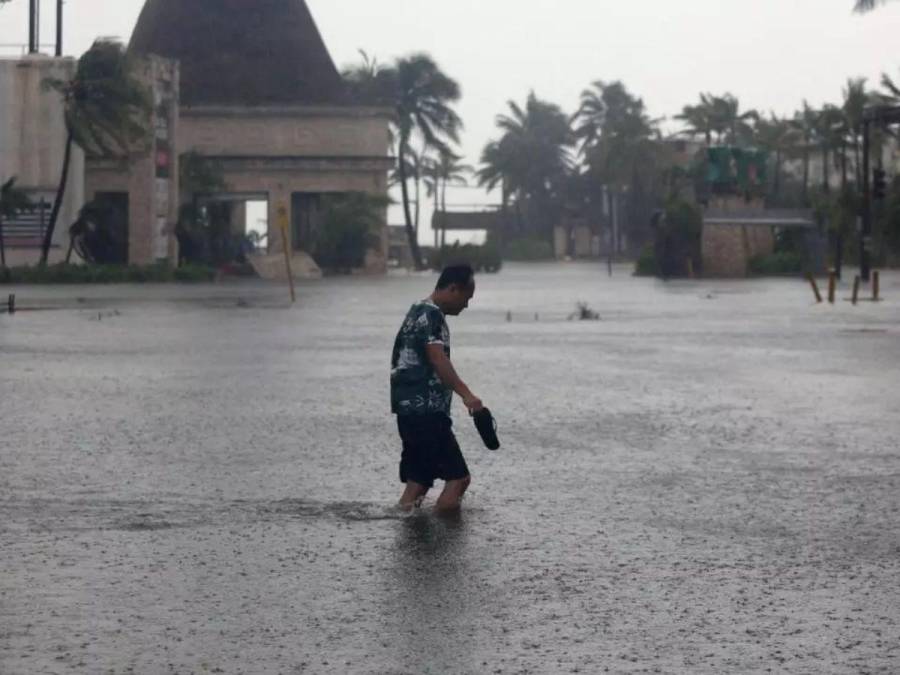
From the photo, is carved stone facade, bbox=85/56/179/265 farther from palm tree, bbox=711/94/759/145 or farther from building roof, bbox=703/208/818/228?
palm tree, bbox=711/94/759/145

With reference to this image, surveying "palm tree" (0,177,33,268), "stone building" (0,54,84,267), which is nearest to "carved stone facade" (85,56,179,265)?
"stone building" (0,54,84,267)

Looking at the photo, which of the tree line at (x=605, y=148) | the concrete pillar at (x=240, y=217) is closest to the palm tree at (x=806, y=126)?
the tree line at (x=605, y=148)

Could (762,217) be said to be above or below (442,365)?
above

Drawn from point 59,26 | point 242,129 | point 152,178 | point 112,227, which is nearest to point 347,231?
point 242,129

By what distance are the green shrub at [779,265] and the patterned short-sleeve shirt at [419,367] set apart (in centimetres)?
7097

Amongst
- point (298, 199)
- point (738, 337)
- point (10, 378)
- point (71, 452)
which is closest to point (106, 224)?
point (298, 199)

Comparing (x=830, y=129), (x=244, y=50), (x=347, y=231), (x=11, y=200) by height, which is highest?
(x=244, y=50)

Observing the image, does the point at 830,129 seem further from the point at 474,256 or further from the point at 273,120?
the point at 273,120

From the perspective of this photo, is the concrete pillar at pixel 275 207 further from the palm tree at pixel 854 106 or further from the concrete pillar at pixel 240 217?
the palm tree at pixel 854 106

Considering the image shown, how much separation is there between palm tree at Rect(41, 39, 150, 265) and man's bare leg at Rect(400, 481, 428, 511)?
5798 cm

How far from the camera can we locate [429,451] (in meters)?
10.4

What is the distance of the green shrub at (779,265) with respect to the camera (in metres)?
80.3

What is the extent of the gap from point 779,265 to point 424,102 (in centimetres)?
3110

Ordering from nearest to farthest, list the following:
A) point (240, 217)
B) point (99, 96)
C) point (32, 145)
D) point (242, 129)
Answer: point (99, 96) < point (32, 145) < point (242, 129) < point (240, 217)
